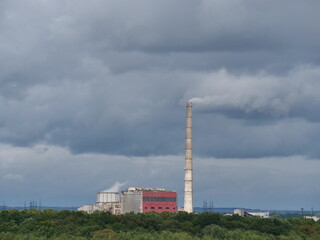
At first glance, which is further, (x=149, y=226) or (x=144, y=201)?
(x=144, y=201)

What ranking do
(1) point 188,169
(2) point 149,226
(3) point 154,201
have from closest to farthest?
(2) point 149,226 → (1) point 188,169 → (3) point 154,201

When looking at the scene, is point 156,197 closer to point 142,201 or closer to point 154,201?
point 154,201

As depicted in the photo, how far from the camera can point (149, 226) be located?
13325 centimetres

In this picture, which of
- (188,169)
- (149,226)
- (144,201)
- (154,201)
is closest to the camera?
(149,226)

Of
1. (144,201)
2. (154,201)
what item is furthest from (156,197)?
(144,201)

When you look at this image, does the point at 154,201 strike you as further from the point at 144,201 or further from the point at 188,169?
the point at 188,169

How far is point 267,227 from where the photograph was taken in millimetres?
137875

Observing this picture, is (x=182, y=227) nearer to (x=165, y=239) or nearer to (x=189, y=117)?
(x=165, y=239)

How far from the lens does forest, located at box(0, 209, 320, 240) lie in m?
117

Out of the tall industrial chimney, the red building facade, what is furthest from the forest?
the red building facade

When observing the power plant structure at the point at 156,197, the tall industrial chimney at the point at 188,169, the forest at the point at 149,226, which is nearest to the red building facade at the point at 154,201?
the power plant structure at the point at 156,197

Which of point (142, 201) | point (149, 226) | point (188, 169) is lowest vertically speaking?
point (149, 226)

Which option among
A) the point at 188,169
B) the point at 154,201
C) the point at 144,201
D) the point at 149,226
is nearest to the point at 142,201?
the point at 144,201

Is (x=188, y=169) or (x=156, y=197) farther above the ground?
(x=188, y=169)
